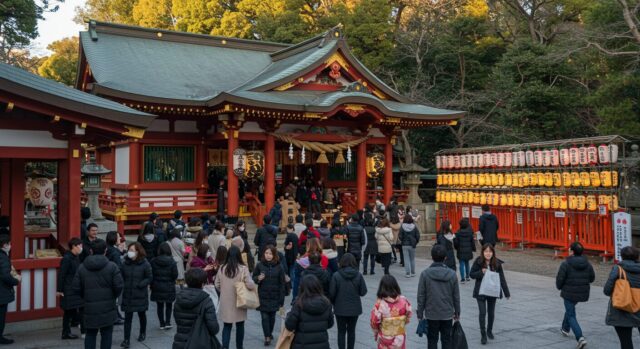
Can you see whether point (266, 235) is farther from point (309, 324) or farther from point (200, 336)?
point (309, 324)

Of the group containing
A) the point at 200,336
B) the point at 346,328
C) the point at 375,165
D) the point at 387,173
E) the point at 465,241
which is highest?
the point at 375,165

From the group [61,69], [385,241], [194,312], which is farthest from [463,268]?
[61,69]

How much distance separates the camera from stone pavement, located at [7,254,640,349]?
25.8 ft

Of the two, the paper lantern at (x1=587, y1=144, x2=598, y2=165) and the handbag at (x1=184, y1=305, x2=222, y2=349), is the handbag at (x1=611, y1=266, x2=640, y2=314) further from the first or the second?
the paper lantern at (x1=587, y1=144, x2=598, y2=165)

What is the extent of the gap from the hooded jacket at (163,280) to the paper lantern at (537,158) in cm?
1325

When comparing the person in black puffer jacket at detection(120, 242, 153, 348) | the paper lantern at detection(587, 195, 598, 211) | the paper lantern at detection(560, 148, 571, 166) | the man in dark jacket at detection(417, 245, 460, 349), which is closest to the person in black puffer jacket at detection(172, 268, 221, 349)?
the person in black puffer jacket at detection(120, 242, 153, 348)

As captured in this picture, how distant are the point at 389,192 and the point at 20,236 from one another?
14423mm

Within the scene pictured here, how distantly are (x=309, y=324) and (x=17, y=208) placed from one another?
24.1 feet

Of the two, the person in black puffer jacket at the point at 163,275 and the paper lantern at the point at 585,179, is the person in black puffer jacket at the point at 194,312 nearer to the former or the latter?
the person in black puffer jacket at the point at 163,275

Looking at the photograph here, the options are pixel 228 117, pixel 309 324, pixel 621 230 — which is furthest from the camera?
pixel 228 117

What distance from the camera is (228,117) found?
18.1 metres

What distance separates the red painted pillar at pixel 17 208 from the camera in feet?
32.7

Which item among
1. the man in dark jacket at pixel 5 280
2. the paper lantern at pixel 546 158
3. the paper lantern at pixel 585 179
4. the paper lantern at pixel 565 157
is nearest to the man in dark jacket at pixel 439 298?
the man in dark jacket at pixel 5 280

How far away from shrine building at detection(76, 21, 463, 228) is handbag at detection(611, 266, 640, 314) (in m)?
12.6
